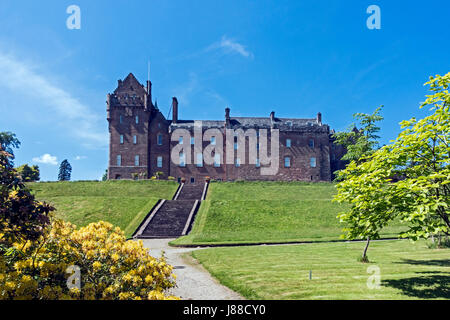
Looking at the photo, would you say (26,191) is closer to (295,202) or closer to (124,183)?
(295,202)

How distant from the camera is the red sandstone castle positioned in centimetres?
6009

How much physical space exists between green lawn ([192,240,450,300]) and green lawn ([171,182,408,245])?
18.5 ft

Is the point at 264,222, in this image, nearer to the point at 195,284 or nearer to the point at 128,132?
the point at 195,284

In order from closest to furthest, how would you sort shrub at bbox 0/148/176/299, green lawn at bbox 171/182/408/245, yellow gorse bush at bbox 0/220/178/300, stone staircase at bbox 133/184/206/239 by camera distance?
yellow gorse bush at bbox 0/220/178/300, shrub at bbox 0/148/176/299, green lawn at bbox 171/182/408/245, stone staircase at bbox 133/184/206/239

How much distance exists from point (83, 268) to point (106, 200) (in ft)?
109

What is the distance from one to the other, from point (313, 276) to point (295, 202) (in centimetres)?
2716

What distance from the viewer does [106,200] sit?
37.7 meters

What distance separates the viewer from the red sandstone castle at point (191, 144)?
197 feet

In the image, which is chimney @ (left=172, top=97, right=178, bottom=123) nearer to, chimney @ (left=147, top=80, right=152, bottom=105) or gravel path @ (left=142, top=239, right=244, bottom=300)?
chimney @ (left=147, top=80, right=152, bottom=105)

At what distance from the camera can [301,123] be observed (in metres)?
68.1

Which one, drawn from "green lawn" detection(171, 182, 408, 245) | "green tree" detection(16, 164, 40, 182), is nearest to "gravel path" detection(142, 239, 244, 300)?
"green tree" detection(16, 164, 40, 182)

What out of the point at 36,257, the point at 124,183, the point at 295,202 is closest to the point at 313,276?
the point at 36,257

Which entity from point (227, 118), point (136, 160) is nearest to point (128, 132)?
point (136, 160)
